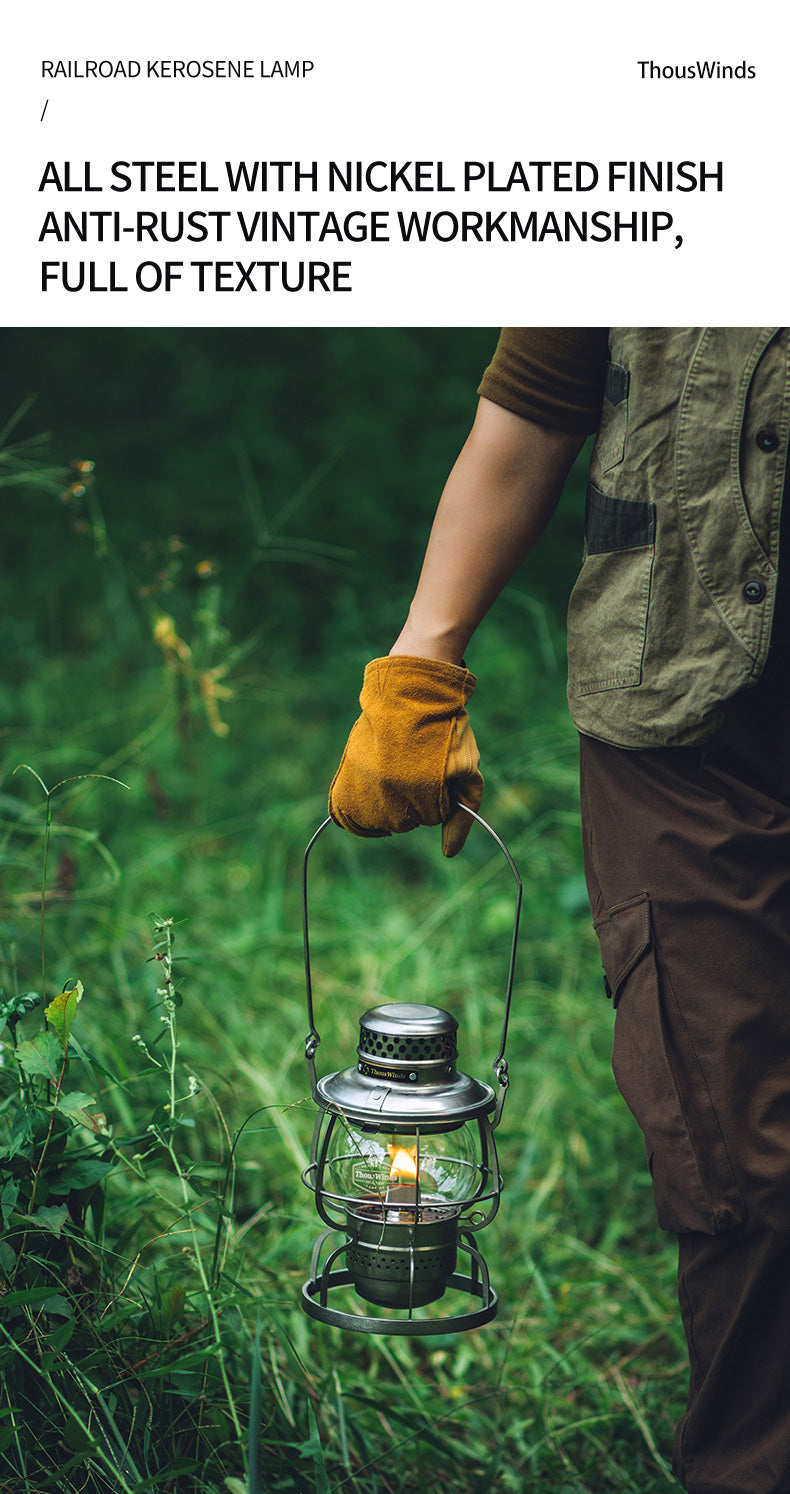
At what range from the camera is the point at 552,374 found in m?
1.41

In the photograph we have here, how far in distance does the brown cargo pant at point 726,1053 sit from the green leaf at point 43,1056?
27.0 inches

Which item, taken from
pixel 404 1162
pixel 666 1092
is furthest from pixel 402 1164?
pixel 666 1092

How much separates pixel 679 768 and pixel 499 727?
122 inches

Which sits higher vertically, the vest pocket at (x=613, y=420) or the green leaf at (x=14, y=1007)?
the vest pocket at (x=613, y=420)

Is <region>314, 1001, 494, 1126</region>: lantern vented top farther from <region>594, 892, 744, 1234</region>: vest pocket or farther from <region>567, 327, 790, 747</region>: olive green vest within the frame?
<region>567, 327, 790, 747</region>: olive green vest

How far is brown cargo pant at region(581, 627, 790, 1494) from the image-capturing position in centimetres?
135

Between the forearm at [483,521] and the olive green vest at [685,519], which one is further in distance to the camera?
the forearm at [483,521]

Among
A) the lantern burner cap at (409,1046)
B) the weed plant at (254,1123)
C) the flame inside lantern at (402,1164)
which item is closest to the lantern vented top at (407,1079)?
the lantern burner cap at (409,1046)

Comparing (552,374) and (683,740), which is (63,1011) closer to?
(683,740)

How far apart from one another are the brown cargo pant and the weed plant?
0.49 m

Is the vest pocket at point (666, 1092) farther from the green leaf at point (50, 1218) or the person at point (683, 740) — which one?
the green leaf at point (50, 1218)

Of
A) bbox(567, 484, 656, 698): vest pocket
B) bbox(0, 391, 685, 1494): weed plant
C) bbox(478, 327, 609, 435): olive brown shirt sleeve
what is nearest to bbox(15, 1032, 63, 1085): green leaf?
bbox(0, 391, 685, 1494): weed plant

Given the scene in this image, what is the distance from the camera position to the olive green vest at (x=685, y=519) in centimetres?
129
